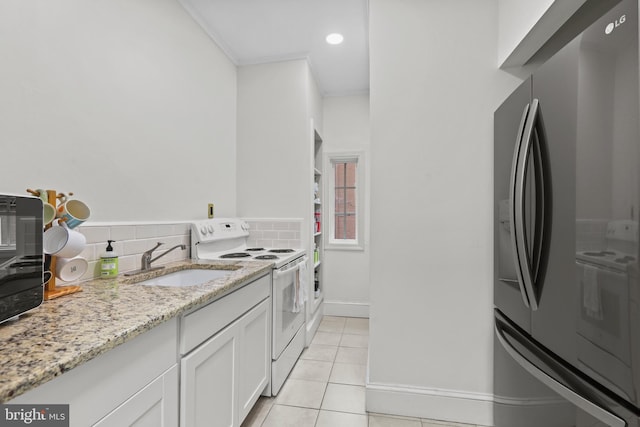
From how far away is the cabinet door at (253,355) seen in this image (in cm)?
160

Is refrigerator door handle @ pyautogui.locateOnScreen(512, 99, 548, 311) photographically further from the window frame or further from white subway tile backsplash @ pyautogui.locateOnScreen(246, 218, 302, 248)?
the window frame

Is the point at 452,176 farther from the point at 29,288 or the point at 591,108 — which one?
the point at 29,288

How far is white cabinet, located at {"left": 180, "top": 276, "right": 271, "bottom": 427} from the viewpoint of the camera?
3.81ft

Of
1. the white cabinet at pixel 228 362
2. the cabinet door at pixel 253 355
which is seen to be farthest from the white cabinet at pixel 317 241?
the white cabinet at pixel 228 362

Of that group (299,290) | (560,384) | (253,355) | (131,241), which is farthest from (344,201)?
(560,384)

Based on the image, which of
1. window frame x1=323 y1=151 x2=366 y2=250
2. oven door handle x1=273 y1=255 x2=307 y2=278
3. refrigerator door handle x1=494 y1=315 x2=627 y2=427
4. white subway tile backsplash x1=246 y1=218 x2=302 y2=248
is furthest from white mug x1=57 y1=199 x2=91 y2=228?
window frame x1=323 y1=151 x2=366 y2=250

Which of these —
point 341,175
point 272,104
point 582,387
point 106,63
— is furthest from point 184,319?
point 341,175

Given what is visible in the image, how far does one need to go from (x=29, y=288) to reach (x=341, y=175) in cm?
341

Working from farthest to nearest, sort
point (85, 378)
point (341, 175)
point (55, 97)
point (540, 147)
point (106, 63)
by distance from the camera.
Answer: point (341, 175)
point (106, 63)
point (55, 97)
point (540, 147)
point (85, 378)

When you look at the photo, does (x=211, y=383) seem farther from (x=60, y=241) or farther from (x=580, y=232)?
(x=580, y=232)

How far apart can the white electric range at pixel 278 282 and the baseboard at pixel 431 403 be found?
660 millimetres

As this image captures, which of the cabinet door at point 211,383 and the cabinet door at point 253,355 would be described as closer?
the cabinet door at point 211,383

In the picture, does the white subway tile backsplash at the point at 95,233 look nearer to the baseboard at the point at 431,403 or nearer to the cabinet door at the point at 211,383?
the cabinet door at the point at 211,383

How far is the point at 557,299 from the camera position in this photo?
1034 mm
